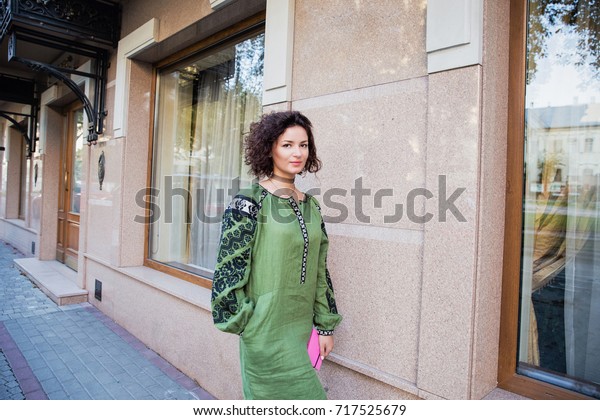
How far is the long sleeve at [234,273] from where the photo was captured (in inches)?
61.9

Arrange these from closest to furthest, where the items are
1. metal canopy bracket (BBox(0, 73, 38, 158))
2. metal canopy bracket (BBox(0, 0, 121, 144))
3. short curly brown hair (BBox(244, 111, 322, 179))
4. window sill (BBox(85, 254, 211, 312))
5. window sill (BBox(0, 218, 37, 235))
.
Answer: short curly brown hair (BBox(244, 111, 322, 179)) → window sill (BBox(85, 254, 211, 312)) → metal canopy bracket (BBox(0, 0, 121, 144)) → metal canopy bracket (BBox(0, 73, 38, 158)) → window sill (BBox(0, 218, 37, 235))

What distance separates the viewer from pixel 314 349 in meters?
1.76

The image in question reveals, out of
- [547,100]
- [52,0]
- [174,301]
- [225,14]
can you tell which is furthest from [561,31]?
[52,0]

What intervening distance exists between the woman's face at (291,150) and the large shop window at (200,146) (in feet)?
5.91

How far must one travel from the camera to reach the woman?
1.59 meters

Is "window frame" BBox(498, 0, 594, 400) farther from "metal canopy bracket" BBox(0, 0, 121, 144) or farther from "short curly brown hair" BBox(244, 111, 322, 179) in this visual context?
"metal canopy bracket" BBox(0, 0, 121, 144)

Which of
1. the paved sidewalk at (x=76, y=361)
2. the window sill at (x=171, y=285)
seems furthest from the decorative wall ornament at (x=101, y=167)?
the paved sidewalk at (x=76, y=361)

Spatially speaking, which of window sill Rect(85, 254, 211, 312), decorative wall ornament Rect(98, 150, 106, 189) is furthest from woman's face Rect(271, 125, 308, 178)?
decorative wall ornament Rect(98, 150, 106, 189)

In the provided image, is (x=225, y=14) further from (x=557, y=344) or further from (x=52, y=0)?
(x=557, y=344)

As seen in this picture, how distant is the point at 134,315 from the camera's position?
4172mm

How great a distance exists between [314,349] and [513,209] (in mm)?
1114

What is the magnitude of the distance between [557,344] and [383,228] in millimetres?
945

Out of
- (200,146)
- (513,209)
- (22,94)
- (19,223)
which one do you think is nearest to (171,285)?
(200,146)

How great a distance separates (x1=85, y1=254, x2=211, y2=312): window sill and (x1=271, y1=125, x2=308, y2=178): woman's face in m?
1.74
